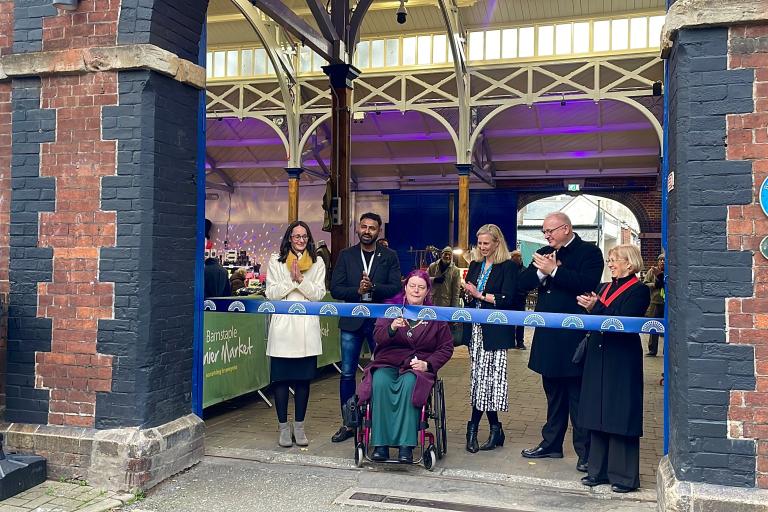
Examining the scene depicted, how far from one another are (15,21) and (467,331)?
3917 millimetres

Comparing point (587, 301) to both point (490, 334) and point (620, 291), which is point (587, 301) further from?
point (490, 334)

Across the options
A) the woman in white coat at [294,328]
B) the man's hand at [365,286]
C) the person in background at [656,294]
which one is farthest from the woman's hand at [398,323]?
the person in background at [656,294]

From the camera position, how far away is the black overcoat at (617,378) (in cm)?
432

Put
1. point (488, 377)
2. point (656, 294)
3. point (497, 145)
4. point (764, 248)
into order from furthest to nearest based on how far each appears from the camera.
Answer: point (497, 145) → point (656, 294) → point (488, 377) → point (764, 248)

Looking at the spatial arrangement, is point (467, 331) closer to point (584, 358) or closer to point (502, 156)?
point (584, 358)

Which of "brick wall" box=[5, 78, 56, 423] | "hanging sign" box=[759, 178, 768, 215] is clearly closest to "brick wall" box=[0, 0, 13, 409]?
"brick wall" box=[5, 78, 56, 423]

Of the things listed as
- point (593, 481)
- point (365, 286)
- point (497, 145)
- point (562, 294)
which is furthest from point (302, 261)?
point (497, 145)

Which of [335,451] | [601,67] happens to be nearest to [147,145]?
[335,451]

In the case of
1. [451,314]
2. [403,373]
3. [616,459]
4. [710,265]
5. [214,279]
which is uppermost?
[710,265]

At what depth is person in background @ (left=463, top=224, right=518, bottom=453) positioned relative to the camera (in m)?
5.21

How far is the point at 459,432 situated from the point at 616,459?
5.87ft

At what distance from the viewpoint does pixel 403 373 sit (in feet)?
15.9

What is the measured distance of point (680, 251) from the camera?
3703mm

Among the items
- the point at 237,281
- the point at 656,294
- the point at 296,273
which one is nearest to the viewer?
the point at 296,273
